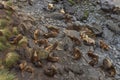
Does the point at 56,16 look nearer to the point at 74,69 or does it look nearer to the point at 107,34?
the point at 107,34

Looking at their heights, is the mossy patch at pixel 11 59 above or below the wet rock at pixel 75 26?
above

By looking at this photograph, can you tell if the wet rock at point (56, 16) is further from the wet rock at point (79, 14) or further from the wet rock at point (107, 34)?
the wet rock at point (107, 34)

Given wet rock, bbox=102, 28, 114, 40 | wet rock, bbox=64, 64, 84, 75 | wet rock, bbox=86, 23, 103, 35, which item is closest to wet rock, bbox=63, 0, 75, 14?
wet rock, bbox=86, 23, 103, 35

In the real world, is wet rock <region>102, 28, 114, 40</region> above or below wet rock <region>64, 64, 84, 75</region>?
above

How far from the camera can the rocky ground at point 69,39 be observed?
464 inches

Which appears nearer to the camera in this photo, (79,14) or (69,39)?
(69,39)

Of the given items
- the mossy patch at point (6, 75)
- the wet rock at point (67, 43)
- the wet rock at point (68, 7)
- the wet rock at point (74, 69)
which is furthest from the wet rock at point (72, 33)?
the mossy patch at point (6, 75)

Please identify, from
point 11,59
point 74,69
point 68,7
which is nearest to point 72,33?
point 74,69

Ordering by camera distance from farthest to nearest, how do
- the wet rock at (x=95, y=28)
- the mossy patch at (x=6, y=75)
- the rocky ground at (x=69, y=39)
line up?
1. the wet rock at (x=95, y=28)
2. the rocky ground at (x=69, y=39)
3. the mossy patch at (x=6, y=75)

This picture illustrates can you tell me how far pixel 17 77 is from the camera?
10898mm

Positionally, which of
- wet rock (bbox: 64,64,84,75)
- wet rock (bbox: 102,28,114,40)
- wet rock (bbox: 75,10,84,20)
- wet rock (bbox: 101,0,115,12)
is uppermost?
wet rock (bbox: 101,0,115,12)

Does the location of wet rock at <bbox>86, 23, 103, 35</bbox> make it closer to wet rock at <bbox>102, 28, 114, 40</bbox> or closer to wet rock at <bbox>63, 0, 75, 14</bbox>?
wet rock at <bbox>102, 28, 114, 40</bbox>

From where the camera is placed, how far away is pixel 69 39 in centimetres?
1380

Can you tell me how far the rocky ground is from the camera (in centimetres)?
1179
